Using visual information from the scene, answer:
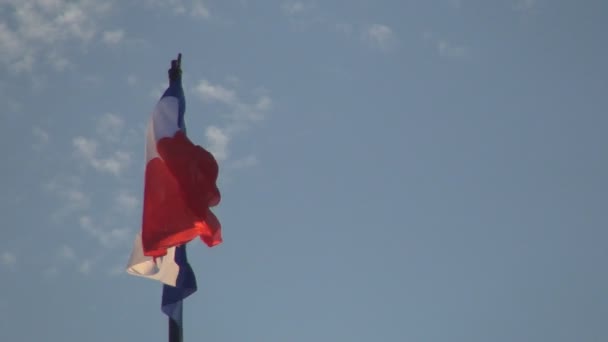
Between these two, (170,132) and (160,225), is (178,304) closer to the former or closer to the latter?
(160,225)

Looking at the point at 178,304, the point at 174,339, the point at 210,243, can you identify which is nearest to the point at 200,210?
the point at 210,243

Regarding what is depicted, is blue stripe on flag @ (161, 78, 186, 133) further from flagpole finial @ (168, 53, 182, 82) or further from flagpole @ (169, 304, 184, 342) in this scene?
flagpole @ (169, 304, 184, 342)

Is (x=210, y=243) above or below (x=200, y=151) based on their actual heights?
below

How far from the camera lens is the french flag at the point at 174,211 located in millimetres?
13422

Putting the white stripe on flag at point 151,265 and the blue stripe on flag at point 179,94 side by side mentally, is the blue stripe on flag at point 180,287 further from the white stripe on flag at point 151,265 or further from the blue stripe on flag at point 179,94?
the blue stripe on flag at point 179,94

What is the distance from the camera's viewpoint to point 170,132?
14.9 m

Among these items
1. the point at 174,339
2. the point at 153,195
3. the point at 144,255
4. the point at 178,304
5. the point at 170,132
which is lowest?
the point at 174,339

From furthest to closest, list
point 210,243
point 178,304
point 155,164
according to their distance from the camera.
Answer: point 155,164 < point 210,243 < point 178,304

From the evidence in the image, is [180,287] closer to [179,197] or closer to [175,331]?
[175,331]

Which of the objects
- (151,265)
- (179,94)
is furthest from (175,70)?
(151,265)

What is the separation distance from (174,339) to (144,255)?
6.74 ft

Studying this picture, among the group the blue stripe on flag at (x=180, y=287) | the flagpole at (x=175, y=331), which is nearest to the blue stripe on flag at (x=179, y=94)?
the blue stripe on flag at (x=180, y=287)

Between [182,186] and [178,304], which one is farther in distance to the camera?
[182,186]

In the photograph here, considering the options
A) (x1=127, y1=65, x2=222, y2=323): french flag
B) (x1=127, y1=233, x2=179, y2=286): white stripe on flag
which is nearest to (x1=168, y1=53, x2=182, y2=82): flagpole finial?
(x1=127, y1=65, x2=222, y2=323): french flag
